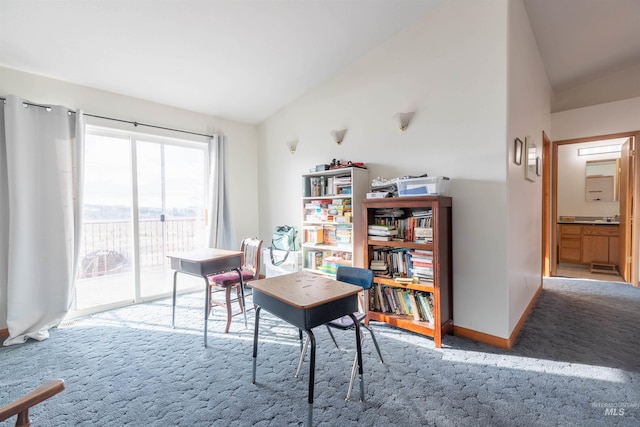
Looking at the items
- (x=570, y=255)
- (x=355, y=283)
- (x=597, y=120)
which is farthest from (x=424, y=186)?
(x=570, y=255)

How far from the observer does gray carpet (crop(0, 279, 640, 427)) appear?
172 centimetres

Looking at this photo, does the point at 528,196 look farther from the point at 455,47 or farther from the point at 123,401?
the point at 123,401

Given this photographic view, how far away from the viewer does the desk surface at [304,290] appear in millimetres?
1628

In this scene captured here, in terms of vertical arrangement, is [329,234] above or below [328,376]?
above

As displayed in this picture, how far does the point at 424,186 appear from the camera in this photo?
2611 millimetres

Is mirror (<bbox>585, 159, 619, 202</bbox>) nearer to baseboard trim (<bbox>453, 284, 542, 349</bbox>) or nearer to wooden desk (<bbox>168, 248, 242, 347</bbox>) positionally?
baseboard trim (<bbox>453, 284, 542, 349</bbox>)

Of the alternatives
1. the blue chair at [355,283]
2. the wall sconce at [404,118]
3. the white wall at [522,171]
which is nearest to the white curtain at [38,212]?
the blue chair at [355,283]

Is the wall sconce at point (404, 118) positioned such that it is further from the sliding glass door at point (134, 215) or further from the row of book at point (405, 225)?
the sliding glass door at point (134, 215)

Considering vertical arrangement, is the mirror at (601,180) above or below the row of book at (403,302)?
above

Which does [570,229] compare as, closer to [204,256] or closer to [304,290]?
[304,290]

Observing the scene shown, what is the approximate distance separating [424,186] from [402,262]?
780mm

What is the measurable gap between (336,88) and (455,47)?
146 centimetres

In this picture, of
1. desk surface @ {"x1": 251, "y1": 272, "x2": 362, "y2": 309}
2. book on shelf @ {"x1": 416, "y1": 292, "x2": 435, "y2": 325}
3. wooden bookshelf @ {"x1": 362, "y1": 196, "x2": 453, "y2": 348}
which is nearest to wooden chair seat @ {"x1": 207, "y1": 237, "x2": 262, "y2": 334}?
desk surface @ {"x1": 251, "y1": 272, "x2": 362, "y2": 309}

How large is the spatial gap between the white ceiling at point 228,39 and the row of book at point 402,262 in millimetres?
2300
